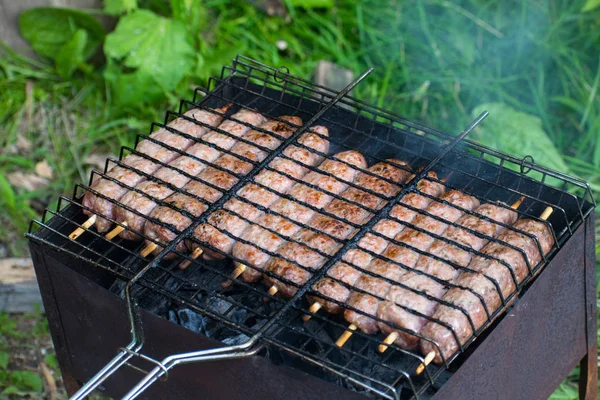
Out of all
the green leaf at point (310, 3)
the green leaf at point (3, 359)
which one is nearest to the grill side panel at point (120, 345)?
the green leaf at point (3, 359)

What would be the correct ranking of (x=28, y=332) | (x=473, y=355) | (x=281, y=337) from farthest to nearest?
1. (x=28, y=332)
2. (x=281, y=337)
3. (x=473, y=355)

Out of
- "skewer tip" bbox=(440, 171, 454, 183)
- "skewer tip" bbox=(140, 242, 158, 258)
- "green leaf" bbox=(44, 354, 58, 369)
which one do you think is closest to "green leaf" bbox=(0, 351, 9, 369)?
"green leaf" bbox=(44, 354, 58, 369)

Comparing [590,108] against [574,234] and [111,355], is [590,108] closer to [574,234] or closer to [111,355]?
[574,234]

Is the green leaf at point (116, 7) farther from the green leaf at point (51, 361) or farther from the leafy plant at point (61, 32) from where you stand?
the green leaf at point (51, 361)

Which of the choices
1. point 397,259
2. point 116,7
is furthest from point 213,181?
point 116,7

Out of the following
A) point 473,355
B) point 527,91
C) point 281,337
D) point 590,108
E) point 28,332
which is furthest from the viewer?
point 527,91

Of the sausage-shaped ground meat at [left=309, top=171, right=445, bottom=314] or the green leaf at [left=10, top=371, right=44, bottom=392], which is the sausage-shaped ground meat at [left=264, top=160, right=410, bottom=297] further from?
the green leaf at [left=10, top=371, right=44, bottom=392]

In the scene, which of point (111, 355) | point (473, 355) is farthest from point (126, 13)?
point (473, 355)

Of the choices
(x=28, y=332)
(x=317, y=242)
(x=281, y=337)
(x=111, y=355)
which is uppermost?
(x=317, y=242)
